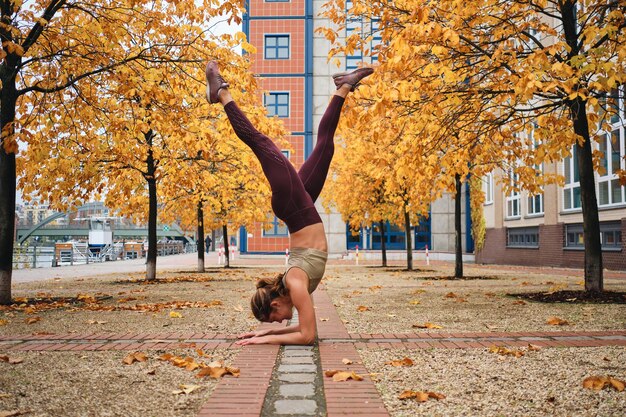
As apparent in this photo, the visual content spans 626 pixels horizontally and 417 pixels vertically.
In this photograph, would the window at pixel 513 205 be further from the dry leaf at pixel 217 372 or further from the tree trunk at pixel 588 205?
the dry leaf at pixel 217 372

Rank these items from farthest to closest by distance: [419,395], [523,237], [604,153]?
[523,237] < [604,153] < [419,395]

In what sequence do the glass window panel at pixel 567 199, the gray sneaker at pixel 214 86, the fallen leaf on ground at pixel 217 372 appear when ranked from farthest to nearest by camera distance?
the glass window panel at pixel 567 199, the gray sneaker at pixel 214 86, the fallen leaf on ground at pixel 217 372

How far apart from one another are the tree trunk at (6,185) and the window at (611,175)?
16388 millimetres

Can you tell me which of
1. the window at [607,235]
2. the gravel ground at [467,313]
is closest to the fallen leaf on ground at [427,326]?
the gravel ground at [467,313]

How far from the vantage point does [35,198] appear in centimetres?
1177

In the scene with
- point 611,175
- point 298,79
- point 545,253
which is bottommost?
→ point 545,253

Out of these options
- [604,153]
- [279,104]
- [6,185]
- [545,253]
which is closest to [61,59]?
[6,185]

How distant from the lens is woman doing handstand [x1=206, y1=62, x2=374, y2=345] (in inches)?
190

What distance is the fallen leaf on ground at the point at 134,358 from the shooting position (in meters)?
4.48

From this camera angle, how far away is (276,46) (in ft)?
139

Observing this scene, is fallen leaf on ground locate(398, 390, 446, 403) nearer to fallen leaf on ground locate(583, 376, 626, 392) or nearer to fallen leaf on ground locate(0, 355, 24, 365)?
fallen leaf on ground locate(583, 376, 626, 392)

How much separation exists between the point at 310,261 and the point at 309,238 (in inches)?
10.5

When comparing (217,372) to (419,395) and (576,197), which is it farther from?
(576,197)

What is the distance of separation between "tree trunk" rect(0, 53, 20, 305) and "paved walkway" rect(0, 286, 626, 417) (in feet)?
12.5
